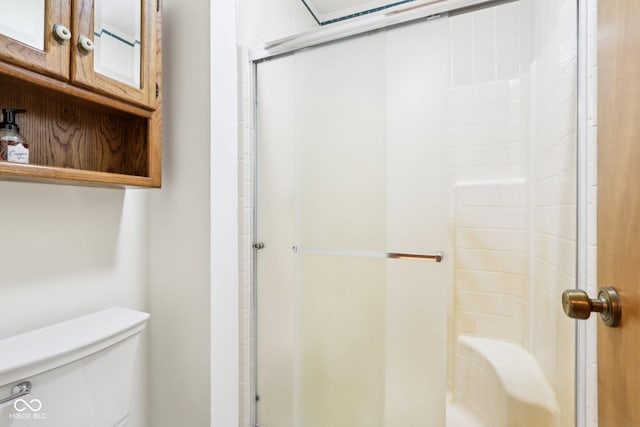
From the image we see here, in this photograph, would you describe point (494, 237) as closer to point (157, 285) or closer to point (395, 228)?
point (395, 228)

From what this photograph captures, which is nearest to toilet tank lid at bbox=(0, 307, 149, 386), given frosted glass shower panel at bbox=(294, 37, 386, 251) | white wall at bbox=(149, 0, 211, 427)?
white wall at bbox=(149, 0, 211, 427)

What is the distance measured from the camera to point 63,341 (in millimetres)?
752

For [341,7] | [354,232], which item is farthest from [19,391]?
[341,7]

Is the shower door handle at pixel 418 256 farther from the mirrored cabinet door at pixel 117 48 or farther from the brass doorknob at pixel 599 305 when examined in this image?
the mirrored cabinet door at pixel 117 48

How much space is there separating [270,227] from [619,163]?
3.55 ft

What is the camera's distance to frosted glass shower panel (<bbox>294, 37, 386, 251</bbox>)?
1153 mm

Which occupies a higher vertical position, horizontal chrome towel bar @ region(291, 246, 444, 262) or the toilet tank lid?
horizontal chrome towel bar @ region(291, 246, 444, 262)

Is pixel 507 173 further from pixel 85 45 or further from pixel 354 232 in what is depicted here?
pixel 85 45

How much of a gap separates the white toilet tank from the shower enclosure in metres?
→ 0.55

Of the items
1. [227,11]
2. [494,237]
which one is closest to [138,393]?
[227,11]

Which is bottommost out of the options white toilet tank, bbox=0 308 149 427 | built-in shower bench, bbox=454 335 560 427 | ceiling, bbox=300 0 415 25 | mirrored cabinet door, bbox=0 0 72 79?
built-in shower bench, bbox=454 335 560 427

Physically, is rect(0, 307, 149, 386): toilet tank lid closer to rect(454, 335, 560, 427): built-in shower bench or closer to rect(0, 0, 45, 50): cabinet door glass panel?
rect(0, 0, 45, 50): cabinet door glass panel

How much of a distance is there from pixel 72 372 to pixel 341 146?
39.8 inches

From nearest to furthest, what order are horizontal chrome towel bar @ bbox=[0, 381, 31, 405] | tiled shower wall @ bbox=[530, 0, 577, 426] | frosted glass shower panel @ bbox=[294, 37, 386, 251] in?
horizontal chrome towel bar @ bbox=[0, 381, 31, 405]
tiled shower wall @ bbox=[530, 0, 577, 426]
frosted glass shower panel @ bbox=[294, 37, 386, 251]
